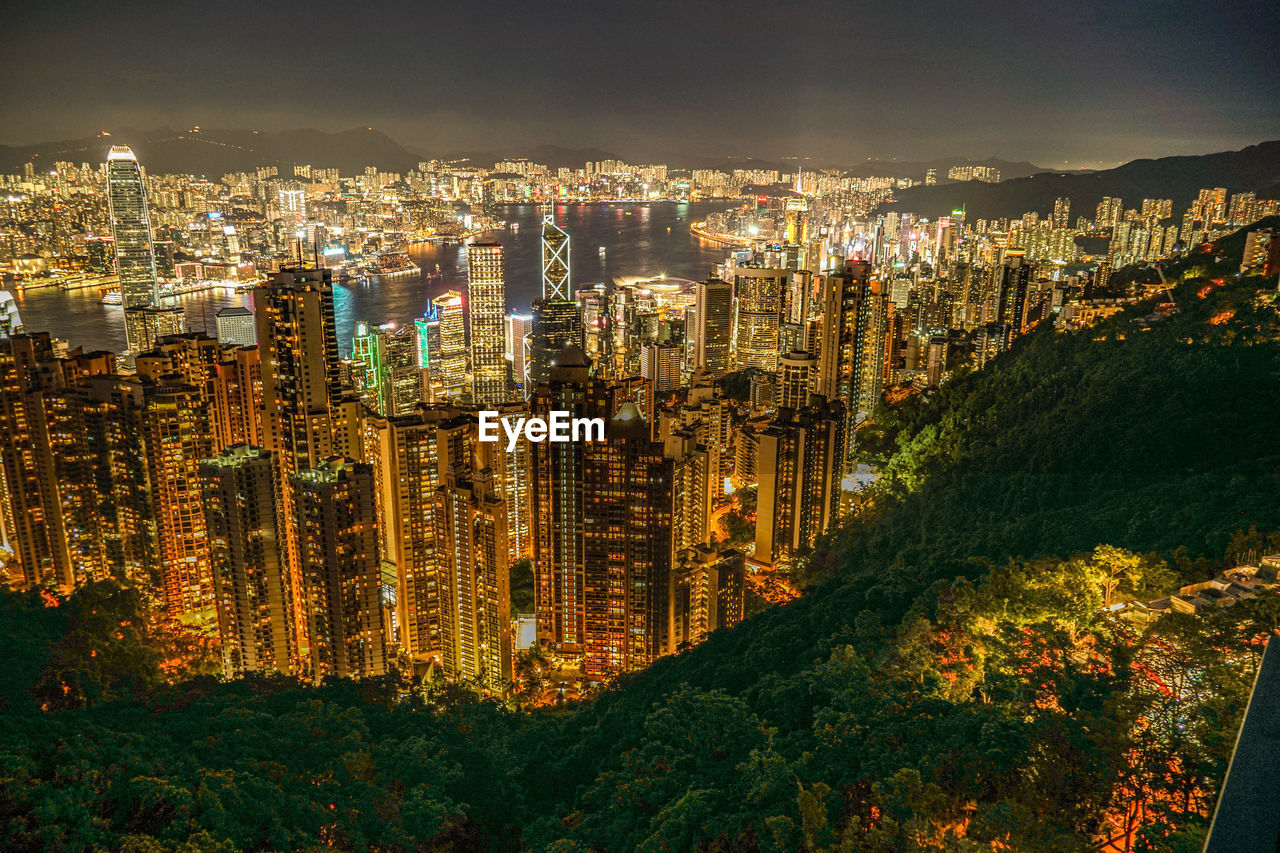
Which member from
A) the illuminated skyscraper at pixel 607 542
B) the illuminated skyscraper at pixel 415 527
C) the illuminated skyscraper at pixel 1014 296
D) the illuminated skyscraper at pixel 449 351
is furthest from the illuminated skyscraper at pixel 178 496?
the illuminated skyscraper at pixel 1014 296

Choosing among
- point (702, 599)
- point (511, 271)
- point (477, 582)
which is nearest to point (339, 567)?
point (477, 582)

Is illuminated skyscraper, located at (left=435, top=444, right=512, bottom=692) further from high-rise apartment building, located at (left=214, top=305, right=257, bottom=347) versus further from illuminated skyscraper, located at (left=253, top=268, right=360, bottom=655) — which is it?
high-rise apartment building, located at (left=214, top=305, right=257, bottom=347)

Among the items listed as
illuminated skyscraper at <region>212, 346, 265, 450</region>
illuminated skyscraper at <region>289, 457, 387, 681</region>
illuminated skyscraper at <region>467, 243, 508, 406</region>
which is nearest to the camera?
illuminated skyscraper at <region>289, 457, 387, 681</region>

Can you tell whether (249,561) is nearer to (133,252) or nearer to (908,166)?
(133,252)

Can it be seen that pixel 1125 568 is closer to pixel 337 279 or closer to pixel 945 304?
pixel 945 304

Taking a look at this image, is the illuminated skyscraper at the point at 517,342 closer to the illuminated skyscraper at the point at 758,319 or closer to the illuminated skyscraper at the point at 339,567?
the illuminated skyscraper at the point at 758,319

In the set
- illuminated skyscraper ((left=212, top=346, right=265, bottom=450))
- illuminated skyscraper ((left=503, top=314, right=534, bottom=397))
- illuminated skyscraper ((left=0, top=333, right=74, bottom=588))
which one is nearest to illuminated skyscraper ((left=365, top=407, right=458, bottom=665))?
illuminated skyscraper ((left=212, top=346, right=265, bottom=450))

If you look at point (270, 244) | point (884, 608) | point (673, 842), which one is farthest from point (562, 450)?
point (270, 244)
